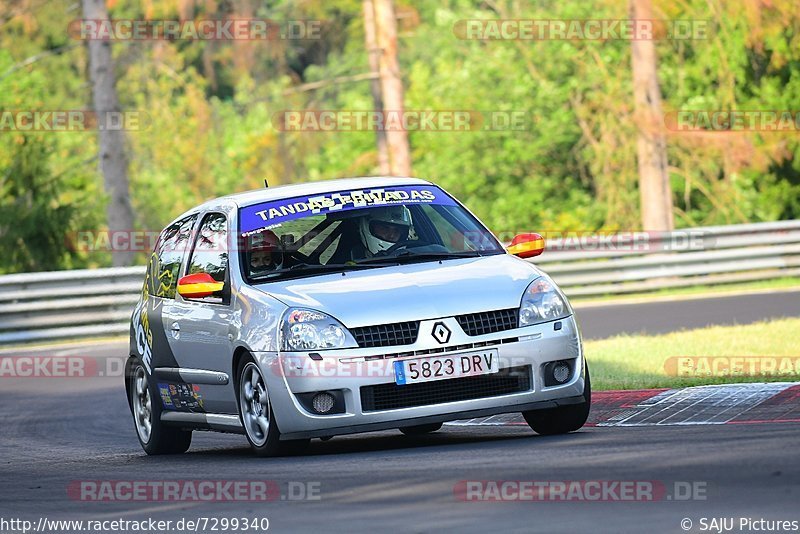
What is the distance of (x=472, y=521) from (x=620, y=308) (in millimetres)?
16773

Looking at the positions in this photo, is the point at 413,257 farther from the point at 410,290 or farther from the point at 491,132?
the point at 491,132

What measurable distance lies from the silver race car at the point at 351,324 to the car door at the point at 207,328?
1cm

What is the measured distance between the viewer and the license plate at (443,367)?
927cm

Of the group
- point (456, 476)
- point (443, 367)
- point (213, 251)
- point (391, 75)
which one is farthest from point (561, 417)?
point (391, 75)

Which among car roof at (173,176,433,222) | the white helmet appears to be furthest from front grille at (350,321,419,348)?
car roof at (173,176,433,222)

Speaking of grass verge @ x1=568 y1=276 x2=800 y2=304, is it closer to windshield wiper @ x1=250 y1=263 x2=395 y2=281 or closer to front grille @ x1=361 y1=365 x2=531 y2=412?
windshield wiper @ x1=250 y1=263 x2=395 y2=281

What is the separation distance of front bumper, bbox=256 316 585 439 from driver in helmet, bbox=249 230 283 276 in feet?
2.94

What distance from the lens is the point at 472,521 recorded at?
22.7 ft

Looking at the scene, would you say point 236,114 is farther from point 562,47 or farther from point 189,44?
point 562,47

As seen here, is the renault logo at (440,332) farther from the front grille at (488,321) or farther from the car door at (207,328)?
Answer: the car door at (207,328)

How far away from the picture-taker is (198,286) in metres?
10.3

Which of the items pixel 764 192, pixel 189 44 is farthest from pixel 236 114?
pixel 764 192

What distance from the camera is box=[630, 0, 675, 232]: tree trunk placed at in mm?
30862

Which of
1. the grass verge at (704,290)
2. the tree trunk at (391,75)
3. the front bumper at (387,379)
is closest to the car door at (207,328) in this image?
the front bumper at (387,379)
